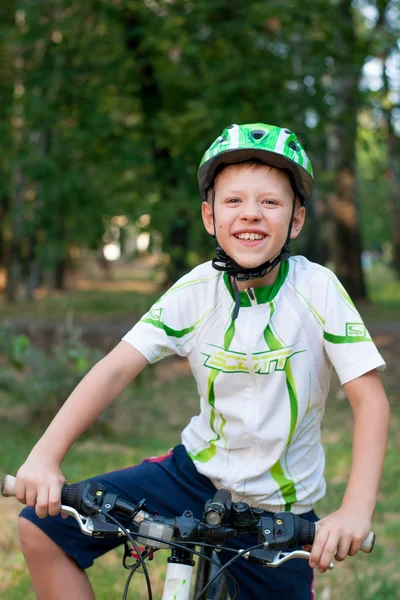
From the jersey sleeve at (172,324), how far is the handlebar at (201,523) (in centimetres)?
55

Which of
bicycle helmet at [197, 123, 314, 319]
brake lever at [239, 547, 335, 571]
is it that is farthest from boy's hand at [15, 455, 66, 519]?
bicycle helmet at [197, 123, 314, 319]

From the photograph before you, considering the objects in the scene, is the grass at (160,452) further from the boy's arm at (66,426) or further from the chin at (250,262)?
the chin at (250,262)

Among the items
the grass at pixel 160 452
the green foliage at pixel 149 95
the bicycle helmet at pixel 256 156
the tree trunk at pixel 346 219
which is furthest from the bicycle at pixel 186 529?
the tree trunk at pixel 346 219

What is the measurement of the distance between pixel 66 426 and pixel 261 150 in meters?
0.94

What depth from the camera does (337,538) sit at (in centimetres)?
195

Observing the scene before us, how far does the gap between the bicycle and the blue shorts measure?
384 millimetres

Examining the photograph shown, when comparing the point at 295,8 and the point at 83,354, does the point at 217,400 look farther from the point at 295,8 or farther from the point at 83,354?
the point at 295,8

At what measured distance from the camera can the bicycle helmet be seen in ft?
8.13

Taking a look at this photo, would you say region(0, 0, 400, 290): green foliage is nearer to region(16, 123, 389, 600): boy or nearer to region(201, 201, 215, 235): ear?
region(201, 201, 215, 235): ear

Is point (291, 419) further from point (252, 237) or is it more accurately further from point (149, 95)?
point (149, 95)

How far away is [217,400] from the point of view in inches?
101

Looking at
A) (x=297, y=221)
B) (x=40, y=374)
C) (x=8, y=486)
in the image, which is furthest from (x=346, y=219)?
(x=8, y=486)


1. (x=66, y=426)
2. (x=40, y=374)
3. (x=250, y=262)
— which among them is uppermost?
(x=250, y=262)

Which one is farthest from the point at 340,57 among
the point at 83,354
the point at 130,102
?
the point at 83,354
